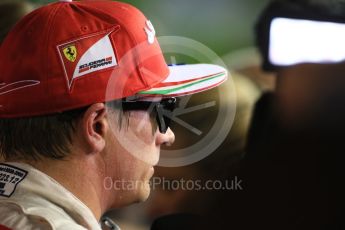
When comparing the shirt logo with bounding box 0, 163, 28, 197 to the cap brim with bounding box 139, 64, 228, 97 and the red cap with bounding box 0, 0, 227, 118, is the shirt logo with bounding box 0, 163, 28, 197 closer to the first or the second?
the red cap with bounding box 0, 0, 227, 118

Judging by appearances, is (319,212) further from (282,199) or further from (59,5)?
(59,5)

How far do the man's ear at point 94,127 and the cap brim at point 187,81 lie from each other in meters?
0.07

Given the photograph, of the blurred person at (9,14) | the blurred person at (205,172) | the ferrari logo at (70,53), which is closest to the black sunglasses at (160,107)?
the ferrari logo at (70,53)

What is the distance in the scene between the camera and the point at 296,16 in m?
1.29

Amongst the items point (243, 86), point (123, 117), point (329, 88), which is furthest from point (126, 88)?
point (329, 88)

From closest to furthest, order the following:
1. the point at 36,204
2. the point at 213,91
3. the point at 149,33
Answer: the point at 36,204 → the point at 149,33 → the point at 213,91

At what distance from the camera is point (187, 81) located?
2.90 ft

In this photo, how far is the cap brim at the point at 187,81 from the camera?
0.82m

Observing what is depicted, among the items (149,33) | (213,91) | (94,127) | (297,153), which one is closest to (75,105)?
(94,127)

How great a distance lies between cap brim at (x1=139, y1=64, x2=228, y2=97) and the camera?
82 cm

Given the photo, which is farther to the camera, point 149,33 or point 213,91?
point 213,91

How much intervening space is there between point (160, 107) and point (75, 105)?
167mm

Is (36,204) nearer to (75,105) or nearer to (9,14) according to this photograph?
(75,105)

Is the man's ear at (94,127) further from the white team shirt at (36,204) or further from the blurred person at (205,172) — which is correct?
the blurred person at (205,172)
